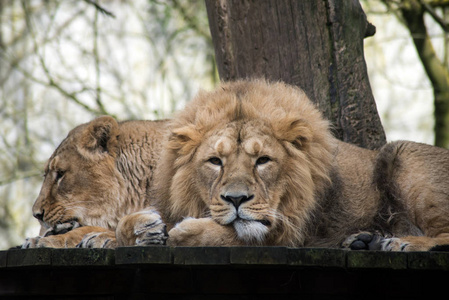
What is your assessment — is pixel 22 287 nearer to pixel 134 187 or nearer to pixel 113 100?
pixel 134 187

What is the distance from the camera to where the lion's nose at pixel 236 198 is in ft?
12.3

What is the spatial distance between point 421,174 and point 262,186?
1297 millimetres

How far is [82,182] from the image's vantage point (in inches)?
196

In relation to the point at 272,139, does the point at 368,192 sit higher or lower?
lower

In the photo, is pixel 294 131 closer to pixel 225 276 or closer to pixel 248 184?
pixel 248 184

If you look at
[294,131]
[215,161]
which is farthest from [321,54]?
[215,161]

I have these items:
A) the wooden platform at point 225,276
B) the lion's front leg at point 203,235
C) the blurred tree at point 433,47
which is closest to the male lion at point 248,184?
the lion's front leg at point 203,235

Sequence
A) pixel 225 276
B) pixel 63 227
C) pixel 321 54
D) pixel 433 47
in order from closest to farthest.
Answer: pixel 225 276
pixel 63 227
pixel 321 54
pixel 433 47

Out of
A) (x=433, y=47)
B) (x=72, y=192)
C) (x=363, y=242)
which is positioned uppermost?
(x=433, y=47)

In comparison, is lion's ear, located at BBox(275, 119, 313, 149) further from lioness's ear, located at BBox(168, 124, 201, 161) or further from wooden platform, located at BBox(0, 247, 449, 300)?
wooden platform, located at BBox(0, 247, 449, 300)

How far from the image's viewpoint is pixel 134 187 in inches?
199

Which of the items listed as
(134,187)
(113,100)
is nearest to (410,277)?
(134,187)

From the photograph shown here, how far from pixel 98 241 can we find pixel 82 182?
2.79ft

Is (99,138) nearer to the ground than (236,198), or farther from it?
farther from it
